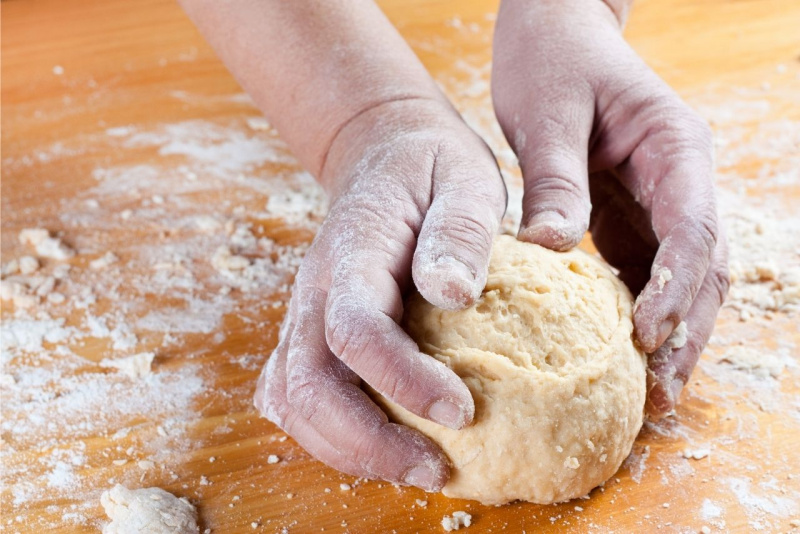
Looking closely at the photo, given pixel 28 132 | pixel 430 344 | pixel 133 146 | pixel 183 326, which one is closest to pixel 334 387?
pixel 430 344

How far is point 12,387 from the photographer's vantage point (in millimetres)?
1722

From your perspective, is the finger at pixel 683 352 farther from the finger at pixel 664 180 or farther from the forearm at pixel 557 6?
the forearm at pixel 557 6

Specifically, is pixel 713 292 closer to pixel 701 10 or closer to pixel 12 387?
pixel 12 387

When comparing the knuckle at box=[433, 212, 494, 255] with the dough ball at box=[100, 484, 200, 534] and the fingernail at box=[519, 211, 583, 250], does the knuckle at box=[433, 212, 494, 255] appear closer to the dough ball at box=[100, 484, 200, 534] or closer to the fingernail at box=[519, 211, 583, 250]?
the fingernail at box=[519, 211, 583, 250]

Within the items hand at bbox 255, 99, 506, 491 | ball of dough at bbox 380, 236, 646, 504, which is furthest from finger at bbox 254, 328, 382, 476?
ball of dough at bbox 380, 236, 646, 504

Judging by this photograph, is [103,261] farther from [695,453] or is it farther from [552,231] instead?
[695,453]

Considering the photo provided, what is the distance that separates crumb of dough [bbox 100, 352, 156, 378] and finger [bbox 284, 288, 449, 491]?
1.81 ft

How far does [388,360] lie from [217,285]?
887 millimetres

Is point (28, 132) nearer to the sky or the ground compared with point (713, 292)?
nearer to the ground

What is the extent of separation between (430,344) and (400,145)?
0.43 metres

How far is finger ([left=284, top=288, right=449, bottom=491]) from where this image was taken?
128 cm

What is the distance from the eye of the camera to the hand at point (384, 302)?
123 centimetres

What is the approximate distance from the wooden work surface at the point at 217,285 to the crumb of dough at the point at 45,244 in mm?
29

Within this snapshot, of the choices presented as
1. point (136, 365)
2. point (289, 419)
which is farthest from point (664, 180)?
point (136, 365)
